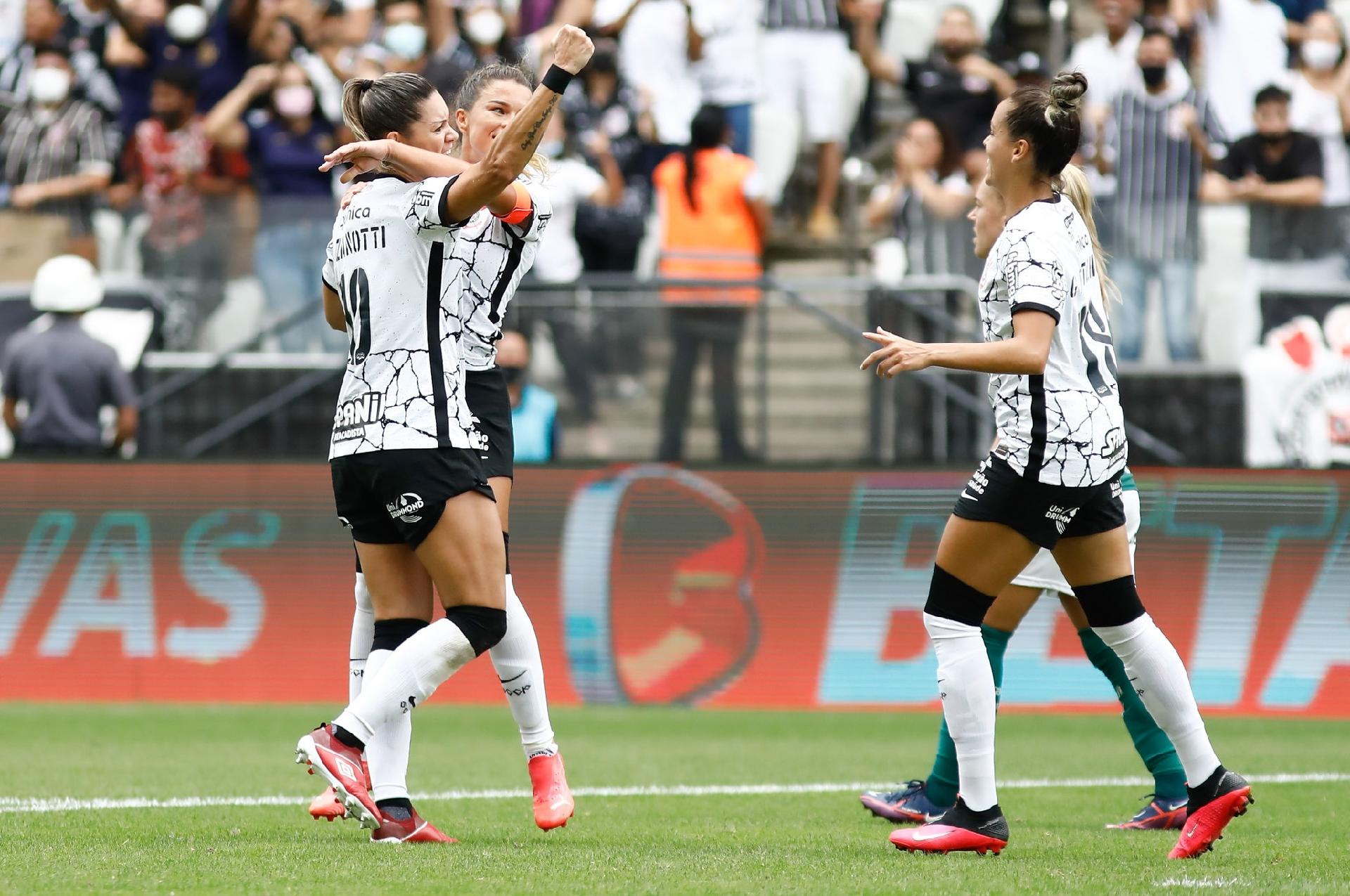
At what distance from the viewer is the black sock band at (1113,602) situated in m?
5.47

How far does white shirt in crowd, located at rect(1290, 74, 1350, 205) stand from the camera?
42.8ft

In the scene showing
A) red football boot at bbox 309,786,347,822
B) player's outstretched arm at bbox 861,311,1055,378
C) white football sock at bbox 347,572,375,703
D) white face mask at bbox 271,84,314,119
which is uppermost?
white face mask at bbox 271,84,314,119

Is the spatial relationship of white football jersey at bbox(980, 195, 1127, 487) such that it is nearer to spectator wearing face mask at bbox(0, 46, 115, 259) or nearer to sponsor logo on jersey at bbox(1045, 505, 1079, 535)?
sponsor logo on jersey at bbox(1045, 505, 1079, 535)

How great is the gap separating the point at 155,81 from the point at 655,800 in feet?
30.1

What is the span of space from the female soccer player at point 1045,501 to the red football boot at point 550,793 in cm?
99

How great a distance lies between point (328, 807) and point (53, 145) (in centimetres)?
933

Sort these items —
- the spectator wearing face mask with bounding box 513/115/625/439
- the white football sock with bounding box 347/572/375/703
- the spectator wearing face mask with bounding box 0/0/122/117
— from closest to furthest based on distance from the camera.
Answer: the white football sock with bounding box 347/572/375/703 < the spectator wearing face mask with bounding box 513/115/625/439 < the spectator wearing face mask with bounding box 0/0/122/117

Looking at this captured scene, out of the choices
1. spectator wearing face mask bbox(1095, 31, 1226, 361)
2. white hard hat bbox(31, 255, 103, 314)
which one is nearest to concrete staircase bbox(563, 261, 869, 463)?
spectator wearing face mask bbox(1095, 31, 1226, 361)

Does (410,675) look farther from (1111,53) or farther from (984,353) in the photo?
(1111,53)

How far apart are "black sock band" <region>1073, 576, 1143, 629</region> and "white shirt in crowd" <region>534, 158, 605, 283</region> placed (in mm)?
7583

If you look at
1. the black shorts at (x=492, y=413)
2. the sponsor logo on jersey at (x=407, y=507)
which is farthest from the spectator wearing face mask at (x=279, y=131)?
the sponsor logo on jersey at (x=407, y=507)

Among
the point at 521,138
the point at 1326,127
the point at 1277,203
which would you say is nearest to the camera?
the point at 521,138

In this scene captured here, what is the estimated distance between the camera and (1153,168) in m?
12.9

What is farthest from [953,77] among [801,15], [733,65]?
[733,65]
